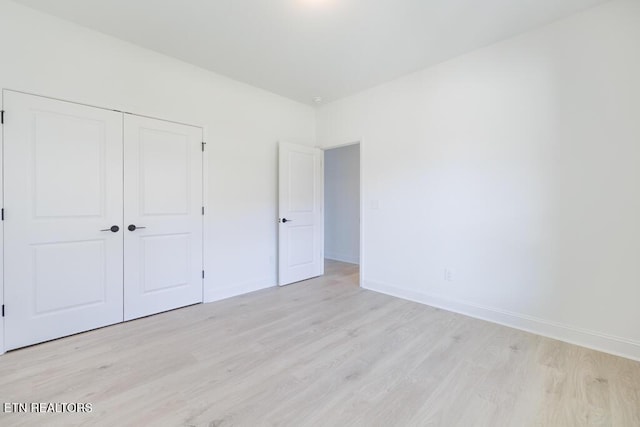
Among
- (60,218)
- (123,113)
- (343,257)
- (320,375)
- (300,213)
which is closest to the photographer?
(320,375)

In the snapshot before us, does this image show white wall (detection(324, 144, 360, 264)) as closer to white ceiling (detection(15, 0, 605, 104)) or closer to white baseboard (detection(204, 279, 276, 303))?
white baseboard (detection(204, 279, 276, 303))

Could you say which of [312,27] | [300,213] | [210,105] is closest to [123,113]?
[210,105]

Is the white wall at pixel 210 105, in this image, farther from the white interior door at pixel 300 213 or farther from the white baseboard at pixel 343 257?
the white baseboard at pixel 343 257

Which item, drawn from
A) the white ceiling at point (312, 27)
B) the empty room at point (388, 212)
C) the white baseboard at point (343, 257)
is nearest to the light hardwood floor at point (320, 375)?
the empty room at point (388, 212)

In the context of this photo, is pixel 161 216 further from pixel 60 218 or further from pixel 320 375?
pixel 320 375

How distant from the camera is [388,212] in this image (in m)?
3.66

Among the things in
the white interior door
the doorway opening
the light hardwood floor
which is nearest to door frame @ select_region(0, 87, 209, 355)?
the light hardwood floor

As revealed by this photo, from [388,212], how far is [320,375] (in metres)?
2.26

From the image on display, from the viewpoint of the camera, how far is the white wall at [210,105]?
2305 mm

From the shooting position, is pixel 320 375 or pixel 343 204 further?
pixel 343 204

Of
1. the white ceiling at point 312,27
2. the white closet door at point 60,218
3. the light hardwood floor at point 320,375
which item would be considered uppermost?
the white ceiling at point 312,27

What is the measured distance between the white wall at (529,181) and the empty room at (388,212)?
0.02 m

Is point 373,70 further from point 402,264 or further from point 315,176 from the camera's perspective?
point 402,264

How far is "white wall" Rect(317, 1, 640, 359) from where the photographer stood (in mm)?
2182
